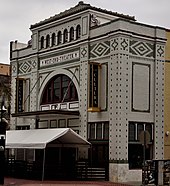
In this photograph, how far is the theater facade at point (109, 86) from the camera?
30.7 metres

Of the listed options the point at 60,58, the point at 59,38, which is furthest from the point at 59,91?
the point at 59,38

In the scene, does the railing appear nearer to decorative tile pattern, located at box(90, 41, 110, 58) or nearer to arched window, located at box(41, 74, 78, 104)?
decorative tile pattern, located at box(90, 41, 110, 58)

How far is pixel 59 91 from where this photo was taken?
3681 cm

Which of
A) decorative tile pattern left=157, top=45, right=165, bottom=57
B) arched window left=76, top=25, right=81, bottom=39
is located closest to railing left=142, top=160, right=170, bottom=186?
decorative tile pattern left=157, top=45, right=165, bottom=57

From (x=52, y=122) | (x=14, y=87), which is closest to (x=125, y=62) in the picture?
(x=52, y=122)

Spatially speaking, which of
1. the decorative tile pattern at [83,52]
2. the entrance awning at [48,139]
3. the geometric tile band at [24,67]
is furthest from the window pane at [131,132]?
the geometric tile band at [24,67]

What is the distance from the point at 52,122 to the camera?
121ft

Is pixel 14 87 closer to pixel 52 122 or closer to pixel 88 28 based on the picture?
pixel 52 122

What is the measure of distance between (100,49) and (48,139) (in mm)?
7124

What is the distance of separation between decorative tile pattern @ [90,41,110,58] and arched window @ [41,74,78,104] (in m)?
3.20

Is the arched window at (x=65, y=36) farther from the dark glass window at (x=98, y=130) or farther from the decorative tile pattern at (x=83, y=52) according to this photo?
the dark glass window at (x=98, y=130)

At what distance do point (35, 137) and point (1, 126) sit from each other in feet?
13.4

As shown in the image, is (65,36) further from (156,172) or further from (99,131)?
(156,172)

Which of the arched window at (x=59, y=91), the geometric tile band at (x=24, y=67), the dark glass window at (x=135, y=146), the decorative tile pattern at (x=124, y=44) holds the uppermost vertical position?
the decorative tile pattern at (x=124, y=44)
